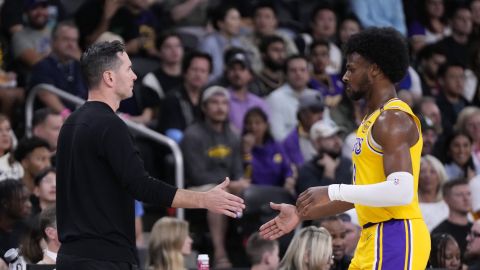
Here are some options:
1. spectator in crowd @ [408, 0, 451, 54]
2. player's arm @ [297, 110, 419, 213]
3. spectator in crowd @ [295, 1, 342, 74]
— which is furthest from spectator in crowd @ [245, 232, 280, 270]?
spectator in crowd @ [408, 0, 451, 54]

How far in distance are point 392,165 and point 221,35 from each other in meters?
7.84

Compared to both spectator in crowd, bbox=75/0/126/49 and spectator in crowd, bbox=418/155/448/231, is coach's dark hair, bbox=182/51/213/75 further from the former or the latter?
spectator in crowd, bbox=418/155/448/231

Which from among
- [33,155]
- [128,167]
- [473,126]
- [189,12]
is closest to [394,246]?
[128,167]

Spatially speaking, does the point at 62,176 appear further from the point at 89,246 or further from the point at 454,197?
the point at 454,197

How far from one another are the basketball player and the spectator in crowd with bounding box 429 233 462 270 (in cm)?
253

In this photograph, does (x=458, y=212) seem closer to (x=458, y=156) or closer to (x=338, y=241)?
(x=458, y=156)

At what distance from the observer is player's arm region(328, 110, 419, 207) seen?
5488 mm

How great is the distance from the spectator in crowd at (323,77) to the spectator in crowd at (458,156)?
5.33 feet

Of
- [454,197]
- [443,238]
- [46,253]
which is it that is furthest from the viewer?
[454,197]

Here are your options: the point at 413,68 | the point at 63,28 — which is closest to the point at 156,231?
the point at 63,28

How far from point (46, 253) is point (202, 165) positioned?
3.18 m

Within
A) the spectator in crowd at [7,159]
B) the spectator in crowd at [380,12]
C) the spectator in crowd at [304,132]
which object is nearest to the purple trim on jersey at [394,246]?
the spectator in crowd at [7,159]

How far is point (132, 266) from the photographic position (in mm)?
5562

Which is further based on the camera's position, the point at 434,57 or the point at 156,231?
the point at 434,57
